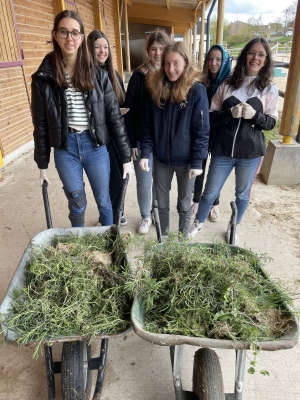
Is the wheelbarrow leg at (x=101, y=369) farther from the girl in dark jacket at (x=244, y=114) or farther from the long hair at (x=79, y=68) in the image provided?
the girl in dark jacket at (x=244, y=114)

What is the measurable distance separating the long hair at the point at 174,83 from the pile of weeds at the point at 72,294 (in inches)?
43.0

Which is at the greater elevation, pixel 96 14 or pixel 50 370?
pixel 96 14

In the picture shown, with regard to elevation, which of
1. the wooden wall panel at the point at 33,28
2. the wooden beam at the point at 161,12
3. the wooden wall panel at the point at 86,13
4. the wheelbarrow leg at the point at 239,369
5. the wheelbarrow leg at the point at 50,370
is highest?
the wooden beam at the point at 161,12

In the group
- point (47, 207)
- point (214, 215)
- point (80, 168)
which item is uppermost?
point (80, 168)

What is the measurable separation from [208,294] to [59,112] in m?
1.45

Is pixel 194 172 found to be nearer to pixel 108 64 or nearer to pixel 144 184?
pixel 144 184

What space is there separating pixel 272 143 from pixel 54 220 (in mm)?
3028

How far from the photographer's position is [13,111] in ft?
16.0

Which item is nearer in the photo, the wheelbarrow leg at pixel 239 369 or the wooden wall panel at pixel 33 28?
the wheelbarrow leg at pixel 239 369

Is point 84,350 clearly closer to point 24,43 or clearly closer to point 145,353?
point 145,353

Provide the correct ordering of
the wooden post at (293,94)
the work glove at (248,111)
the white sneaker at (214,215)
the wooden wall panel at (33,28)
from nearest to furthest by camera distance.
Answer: the work glove at (248,111), the white sneaker at (214,215), the wooden post at (293,94), the wooden wall panel at (33,28)

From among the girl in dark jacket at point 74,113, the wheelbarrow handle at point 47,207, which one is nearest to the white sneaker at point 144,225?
the girl in dark jacket at point 74,113

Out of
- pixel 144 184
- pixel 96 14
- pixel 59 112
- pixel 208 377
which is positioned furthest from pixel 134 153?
pixel 96 14

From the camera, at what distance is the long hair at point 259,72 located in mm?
2252
